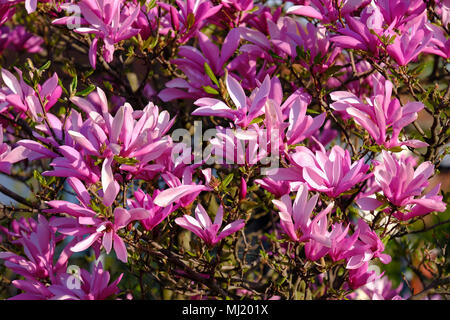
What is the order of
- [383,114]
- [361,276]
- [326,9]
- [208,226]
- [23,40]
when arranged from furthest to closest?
[23,40], [326,9], [361,276], [208,226], [383,114]

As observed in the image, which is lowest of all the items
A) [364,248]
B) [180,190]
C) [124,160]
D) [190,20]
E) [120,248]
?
[364,248]

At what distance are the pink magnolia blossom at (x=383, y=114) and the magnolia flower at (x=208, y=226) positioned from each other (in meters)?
0.57

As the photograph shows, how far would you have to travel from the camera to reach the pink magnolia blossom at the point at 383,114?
5.90 feet

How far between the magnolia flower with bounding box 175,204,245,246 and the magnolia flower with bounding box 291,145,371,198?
32 cm

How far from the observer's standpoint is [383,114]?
1788 mm

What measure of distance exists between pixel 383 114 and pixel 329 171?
27 centimetres

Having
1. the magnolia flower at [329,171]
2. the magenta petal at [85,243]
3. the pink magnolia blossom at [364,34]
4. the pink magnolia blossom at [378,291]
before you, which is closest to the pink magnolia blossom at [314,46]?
the pink magnolia blossom at [364,34]

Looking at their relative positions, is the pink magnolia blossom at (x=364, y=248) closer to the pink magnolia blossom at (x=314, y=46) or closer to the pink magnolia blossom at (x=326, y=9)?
the pink magnolia blossom at (x=314, y=46)

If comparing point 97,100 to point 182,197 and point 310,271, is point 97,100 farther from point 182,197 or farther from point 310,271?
point 310,271

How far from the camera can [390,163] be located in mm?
1747

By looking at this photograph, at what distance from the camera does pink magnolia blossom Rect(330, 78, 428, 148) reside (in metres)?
1.80

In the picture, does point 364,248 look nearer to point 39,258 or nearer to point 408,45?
point 408,45

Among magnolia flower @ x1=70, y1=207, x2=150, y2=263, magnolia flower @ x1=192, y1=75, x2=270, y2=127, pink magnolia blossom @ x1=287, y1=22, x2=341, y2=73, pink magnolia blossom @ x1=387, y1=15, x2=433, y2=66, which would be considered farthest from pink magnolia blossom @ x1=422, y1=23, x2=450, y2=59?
magnolia flower @ x1=70, y1=207, x2=150, y2=263

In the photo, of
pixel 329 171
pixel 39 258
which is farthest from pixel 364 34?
pixel 39 258
